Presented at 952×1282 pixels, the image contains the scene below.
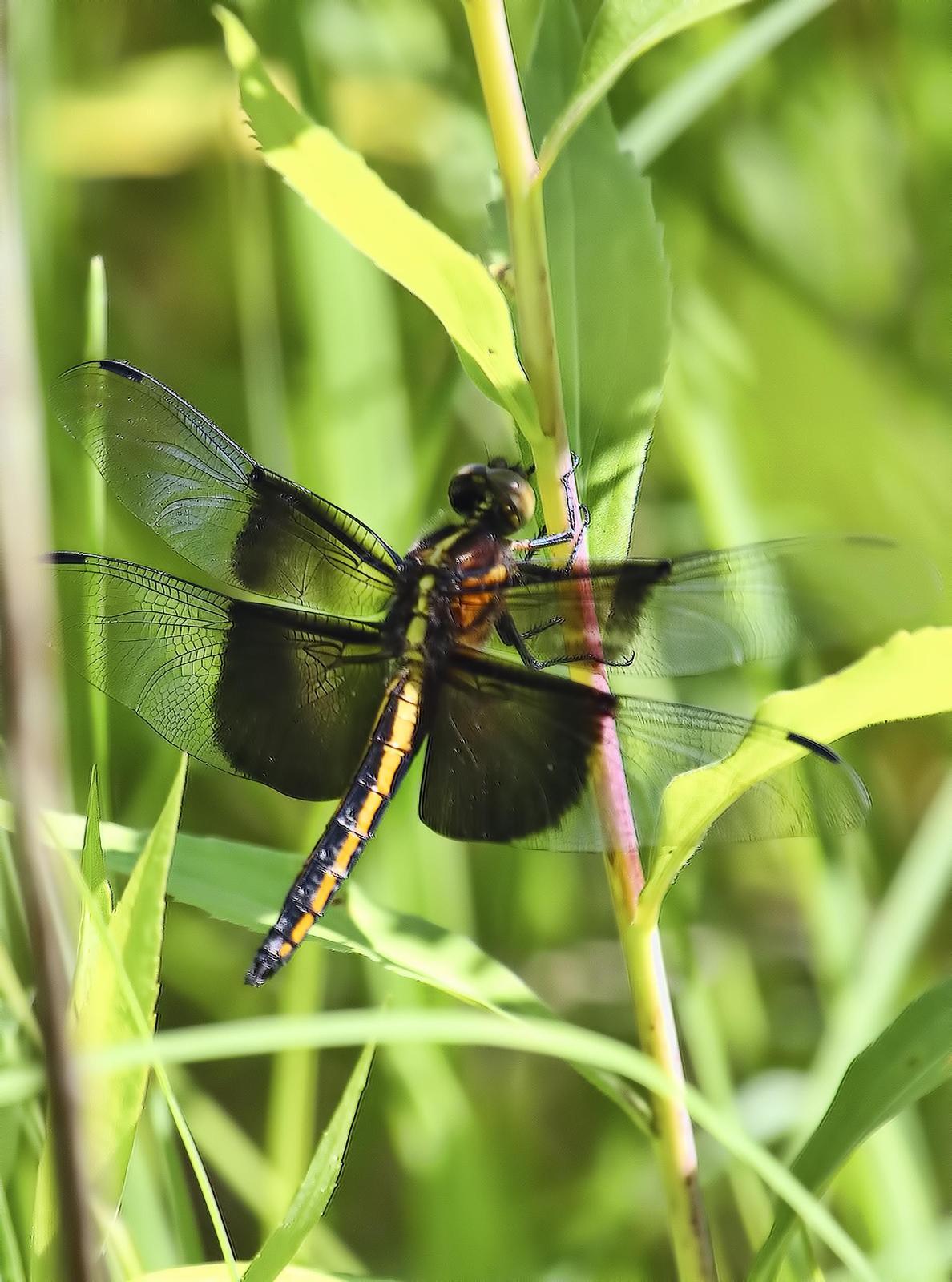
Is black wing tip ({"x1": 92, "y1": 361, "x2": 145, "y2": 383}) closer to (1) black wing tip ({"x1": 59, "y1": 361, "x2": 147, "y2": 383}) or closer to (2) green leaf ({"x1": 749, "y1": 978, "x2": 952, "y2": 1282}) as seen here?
(1) black wing tip ({"x1": 59, "y1": 361, "x2": 147, "y2": 383})

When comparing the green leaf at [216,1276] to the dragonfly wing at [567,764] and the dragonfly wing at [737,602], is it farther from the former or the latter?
the dragonfly wing at [737,602]

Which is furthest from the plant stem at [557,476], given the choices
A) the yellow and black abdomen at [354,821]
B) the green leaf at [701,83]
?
the green leaf at [701,83]

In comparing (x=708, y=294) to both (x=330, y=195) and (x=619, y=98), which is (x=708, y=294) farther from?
(x=330, y=195)

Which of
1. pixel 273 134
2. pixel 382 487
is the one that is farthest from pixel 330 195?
pixel 382 487

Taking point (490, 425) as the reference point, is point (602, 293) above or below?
below

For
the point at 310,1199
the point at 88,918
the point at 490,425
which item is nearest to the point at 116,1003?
the point at 88,918

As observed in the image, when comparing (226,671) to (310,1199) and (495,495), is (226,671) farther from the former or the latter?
(310,1199)
